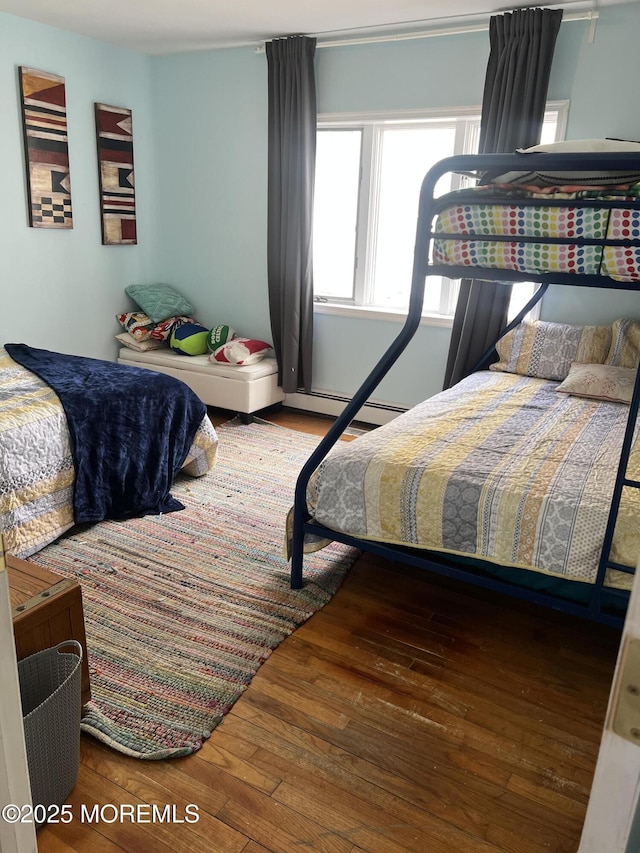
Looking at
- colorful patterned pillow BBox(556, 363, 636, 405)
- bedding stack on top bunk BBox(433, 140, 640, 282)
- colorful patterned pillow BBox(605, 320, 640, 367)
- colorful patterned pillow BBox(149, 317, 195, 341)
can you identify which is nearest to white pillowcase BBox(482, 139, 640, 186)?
bedding stack on top bunk BBox(433, 140, 640, 282)

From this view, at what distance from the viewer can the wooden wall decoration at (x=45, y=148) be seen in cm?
388

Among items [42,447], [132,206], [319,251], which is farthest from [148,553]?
[132,206]

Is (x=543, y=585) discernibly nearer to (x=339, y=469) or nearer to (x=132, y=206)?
(x=339, y=469)

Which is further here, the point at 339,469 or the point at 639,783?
the point at 339,469

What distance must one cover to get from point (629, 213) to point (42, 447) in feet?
7.42

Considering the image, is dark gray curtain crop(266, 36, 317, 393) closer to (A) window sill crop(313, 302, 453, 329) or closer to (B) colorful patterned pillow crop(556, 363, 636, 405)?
(A) window sill crop(313, 302, 453, 329)

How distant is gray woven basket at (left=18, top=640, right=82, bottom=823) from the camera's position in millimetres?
1387

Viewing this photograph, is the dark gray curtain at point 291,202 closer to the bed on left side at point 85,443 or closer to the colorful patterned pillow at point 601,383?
the bed on left side at point 85,443

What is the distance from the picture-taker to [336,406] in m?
4.59

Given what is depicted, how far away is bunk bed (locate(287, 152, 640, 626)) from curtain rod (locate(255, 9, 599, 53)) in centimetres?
184

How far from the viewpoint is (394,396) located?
4359mm

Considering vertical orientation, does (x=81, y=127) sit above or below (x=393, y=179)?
above

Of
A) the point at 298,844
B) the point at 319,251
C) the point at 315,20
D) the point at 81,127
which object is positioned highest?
the point at 315,20

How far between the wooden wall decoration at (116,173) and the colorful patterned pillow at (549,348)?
2.80 meters
